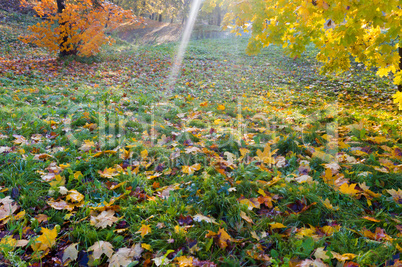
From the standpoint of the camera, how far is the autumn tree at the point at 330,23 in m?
2.40

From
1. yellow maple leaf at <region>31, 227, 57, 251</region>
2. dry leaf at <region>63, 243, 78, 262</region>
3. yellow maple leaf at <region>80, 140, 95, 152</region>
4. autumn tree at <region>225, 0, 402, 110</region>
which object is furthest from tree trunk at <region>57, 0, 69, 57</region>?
dry leaf at <region>63, 243, 78, 262</region>

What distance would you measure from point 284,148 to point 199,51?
12.4 meters

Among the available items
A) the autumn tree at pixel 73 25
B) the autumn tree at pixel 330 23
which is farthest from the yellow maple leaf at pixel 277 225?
the autumn tree at pixel 73 25

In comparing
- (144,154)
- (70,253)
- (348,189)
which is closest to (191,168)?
(144,154)

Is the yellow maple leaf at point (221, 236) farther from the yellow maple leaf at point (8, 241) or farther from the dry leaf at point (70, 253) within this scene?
the yellow maple leaf at point (8, 241)

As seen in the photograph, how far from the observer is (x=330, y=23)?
10.1 ft

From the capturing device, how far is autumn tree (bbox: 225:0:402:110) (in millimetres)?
2396

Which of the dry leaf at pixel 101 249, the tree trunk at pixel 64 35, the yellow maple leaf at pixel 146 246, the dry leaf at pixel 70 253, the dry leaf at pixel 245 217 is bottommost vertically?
the dry leaf at pixel 70 253

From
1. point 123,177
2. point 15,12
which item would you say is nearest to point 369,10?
point 123,177

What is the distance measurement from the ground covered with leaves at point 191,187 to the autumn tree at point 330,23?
43.8 inches

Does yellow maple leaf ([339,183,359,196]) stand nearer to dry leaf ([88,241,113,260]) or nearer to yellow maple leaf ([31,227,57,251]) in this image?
dry leaf ([88,241,113,260])

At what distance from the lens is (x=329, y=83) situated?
324 inches

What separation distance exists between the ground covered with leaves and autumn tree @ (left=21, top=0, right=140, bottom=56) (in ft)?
16.1

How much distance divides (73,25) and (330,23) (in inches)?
348
